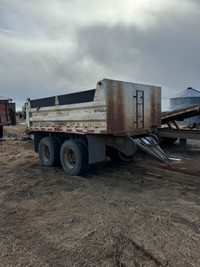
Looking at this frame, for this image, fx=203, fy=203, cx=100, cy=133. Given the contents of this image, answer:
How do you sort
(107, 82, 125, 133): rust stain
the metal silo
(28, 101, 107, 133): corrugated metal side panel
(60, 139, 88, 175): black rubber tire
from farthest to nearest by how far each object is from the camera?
the metal silo
(60, 139, 88, 175): black rubber tire
(28, 101, 107, 133): corrugated metal side panel
(107, 82, 125, 133): rust stain

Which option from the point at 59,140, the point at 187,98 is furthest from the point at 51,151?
the point at 187,98

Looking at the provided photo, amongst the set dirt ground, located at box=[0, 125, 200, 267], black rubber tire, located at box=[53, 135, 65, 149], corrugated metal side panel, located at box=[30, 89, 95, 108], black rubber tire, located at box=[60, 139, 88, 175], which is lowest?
dirt ground, located at box=[0, 125, 200, 267]

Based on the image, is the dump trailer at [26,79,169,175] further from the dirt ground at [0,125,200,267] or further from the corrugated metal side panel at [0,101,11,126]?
the corrugated metal side panel at [0,101,11,126]

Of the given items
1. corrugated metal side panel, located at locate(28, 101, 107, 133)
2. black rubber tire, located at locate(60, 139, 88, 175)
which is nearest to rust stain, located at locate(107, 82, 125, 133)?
corrugated metal side panel, located at locate(28, 101, 107, 133)

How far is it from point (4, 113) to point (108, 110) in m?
11.2

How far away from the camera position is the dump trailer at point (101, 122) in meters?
4.52

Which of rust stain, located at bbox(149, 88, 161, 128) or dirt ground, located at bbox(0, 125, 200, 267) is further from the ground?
rust stain, located at bbox(149, 88, 161, 128)

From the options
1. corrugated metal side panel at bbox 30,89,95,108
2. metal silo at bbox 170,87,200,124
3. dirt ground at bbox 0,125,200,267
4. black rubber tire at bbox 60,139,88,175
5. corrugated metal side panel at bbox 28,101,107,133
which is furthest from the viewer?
metal silo at bbox 170,87,200,124

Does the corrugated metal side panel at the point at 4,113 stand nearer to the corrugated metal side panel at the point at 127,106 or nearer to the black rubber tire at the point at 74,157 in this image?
the black rubber tire at the point at 74,157

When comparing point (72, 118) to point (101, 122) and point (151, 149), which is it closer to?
point (101, 122)

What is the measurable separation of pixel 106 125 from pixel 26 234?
2.51 m

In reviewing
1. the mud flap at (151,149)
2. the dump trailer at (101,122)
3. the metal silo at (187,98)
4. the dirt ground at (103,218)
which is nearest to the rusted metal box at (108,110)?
the dump trailer at (101,122)

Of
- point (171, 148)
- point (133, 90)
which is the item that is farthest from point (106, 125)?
point (171, 148)

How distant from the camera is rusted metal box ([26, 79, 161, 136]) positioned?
4457 millimetres
